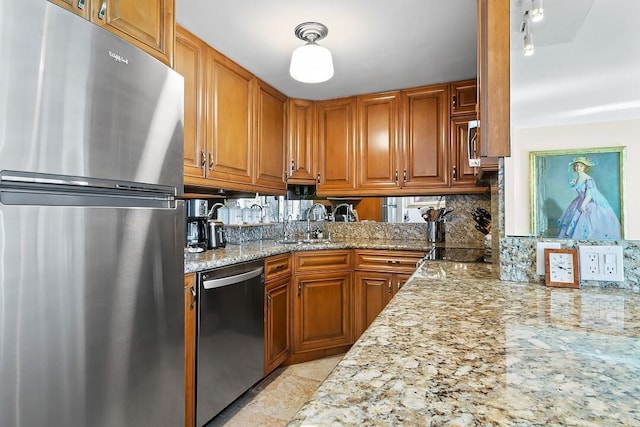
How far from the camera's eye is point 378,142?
9.82 ft

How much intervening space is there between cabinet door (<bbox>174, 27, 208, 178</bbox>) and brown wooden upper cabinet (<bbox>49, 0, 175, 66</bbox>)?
0.52 meters

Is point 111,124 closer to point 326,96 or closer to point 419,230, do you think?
point 326,96

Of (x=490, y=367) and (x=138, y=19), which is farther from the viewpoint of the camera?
(x=138, y=19)

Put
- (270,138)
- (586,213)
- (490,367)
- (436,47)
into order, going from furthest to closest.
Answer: (270,138)
(436,47)
(586,213)
(490,367)

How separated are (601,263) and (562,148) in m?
0.37

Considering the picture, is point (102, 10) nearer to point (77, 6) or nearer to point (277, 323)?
point (77, 6)

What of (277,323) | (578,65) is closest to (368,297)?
(277,323)

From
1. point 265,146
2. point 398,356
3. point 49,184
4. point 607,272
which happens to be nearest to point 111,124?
point 49,184

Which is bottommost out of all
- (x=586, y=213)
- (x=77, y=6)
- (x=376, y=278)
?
(x=376, y=278)

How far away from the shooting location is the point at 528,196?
111cm

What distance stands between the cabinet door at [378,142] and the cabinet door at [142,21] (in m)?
1.87

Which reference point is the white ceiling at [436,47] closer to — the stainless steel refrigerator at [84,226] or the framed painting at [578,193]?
the framed painting at [578,193]

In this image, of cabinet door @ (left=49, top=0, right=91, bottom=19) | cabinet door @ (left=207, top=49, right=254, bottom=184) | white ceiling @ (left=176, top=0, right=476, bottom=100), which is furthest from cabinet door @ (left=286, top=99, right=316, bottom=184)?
cabinet door @ (left=49, top=0, right=91, bottom=19)

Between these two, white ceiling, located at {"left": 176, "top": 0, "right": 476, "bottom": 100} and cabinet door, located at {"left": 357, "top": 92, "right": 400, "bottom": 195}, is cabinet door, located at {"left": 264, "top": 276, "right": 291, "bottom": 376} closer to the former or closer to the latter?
cabinet door, located at {"left": 357, "top": 92, "right": 400, "bottom": 195}
